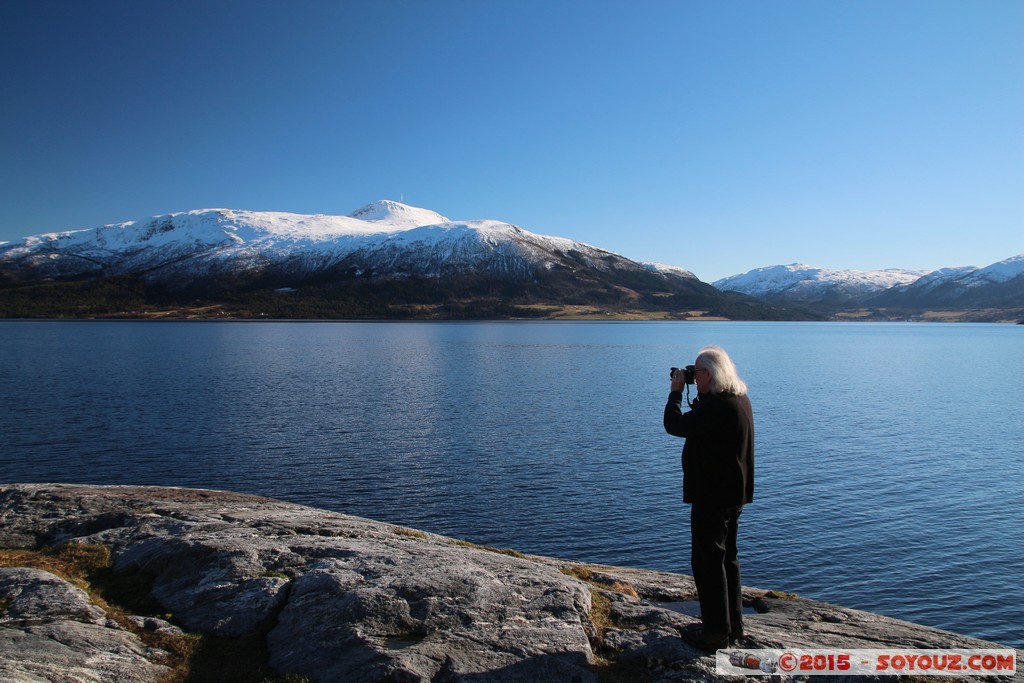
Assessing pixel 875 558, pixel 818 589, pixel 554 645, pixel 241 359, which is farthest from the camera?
pixel 241 359

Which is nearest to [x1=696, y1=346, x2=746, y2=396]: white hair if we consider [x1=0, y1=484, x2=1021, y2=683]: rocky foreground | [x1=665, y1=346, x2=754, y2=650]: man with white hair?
[x1=665, y1=346, x2=754, y2=650]: man with white hair

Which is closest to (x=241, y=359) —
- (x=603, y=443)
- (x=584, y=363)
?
(x=584, y=363)

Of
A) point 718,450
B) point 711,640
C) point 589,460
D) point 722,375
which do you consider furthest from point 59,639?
point 589,460

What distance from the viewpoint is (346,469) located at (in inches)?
1511

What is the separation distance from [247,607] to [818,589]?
19.6 metres

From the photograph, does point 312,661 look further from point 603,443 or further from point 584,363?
point 584,363

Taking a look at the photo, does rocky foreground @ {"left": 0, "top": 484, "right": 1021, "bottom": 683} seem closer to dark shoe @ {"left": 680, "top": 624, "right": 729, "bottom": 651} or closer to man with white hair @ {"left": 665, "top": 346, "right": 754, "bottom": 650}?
dark shoe @ {"left": 680, "top": 624, "right": 729, "bottom": 651}

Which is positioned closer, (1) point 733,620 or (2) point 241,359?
(1) point 733,620

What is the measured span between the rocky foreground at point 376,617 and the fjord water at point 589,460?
11.0m

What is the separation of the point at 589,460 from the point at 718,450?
32.2 metres

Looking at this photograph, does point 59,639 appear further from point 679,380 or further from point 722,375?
point 722,375

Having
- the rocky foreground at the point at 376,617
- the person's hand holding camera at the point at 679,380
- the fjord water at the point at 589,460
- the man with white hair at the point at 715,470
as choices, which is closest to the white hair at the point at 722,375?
the man with white hair at the point at 715,470

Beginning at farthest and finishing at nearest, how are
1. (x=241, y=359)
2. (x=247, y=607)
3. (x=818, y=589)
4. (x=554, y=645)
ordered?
1. (x=241, y=359)
2. (x=818, y=589)
3. (x=247, y=607)
4. (x=554, y=645)

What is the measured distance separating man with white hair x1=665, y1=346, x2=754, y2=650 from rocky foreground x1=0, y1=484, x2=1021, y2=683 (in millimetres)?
830
